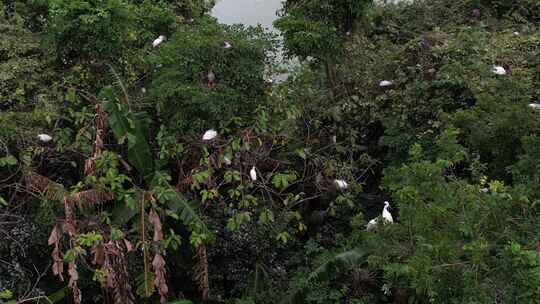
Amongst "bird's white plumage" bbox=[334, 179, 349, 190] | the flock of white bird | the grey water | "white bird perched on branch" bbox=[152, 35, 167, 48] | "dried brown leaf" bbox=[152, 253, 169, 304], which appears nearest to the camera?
"dried brown leaf" bbox=[152, 253, 169, 304]

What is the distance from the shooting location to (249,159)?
405 centimetres

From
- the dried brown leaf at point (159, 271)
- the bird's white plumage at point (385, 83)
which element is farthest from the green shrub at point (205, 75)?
the bird's white plumage at point (385, 83)

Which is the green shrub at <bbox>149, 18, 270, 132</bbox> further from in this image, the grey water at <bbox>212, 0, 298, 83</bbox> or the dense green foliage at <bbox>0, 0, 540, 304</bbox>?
the grey water at <bbox>212, 0, 298, 83</bbox>

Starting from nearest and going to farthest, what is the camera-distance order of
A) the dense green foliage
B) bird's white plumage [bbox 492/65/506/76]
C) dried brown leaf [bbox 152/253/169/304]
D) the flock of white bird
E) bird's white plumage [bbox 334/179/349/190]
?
the dense green foliage, dried brown leaf [bbox 152/253/169/304], the flock of white bird, bird's white plumage [bbox 334/179/349/190], bird's white plumage [bbox 492/65/506/76]

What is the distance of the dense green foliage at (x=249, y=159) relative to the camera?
311 cm

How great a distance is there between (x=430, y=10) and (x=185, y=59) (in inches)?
158

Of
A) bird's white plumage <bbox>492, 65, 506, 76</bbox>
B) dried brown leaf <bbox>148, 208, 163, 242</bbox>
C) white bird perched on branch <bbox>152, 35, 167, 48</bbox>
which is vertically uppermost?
white bird perched on branch <bbox>152, 35, 167, 48</bbox>

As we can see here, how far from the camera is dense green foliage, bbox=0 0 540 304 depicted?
3.11m

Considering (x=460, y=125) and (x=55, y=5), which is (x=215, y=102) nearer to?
(x=55, y=5)

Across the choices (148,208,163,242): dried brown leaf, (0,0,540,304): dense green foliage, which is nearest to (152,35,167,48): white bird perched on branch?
(0,0,540,304): dense green foliage

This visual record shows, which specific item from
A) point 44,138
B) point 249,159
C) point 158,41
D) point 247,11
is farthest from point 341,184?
point 247,11

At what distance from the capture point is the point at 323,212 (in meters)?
4.40

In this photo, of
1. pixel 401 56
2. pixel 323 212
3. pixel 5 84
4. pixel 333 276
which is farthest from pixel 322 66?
pixel 5 84

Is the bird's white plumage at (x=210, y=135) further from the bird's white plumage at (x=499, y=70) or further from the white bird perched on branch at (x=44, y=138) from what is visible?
the bird's white plumage at (x=499, y=70)
